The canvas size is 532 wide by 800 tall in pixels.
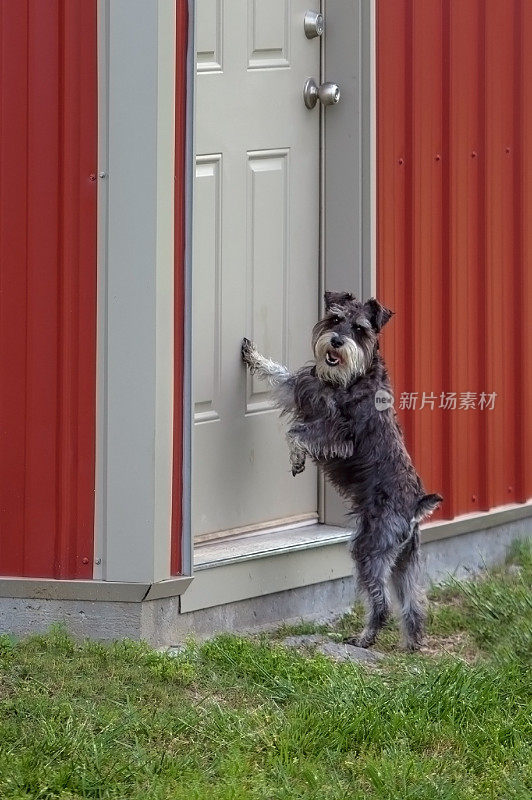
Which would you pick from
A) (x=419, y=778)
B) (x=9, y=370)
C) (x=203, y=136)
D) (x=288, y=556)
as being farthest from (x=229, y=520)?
(x=419, y=778)

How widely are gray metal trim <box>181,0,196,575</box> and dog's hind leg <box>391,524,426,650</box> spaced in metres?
0.99

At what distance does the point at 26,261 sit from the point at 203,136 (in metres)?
1.01

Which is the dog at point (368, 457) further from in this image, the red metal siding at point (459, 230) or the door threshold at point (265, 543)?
the red metal siding at point (459, 230)

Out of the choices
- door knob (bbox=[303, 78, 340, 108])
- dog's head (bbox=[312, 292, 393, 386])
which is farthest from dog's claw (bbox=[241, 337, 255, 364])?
door knob (bbox=[303, 78, 340, 108])

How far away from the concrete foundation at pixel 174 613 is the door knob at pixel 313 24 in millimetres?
2438

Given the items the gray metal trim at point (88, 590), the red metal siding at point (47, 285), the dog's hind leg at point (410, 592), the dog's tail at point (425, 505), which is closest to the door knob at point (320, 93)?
the red metal siding at point (47, 285)

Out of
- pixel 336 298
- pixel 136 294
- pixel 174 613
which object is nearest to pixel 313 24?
pixel 336 298

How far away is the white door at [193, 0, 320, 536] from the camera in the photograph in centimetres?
560

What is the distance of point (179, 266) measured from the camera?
5.05 meters

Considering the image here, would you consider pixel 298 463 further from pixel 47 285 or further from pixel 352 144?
pixel 352 144

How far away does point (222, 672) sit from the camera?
4758 millimetres

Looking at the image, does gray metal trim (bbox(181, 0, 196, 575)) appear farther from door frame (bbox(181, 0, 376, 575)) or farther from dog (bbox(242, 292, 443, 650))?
door frame (bbox(181, 0, 376, 575))

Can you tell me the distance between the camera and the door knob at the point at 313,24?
235 inches

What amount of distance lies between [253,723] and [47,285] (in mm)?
1796
